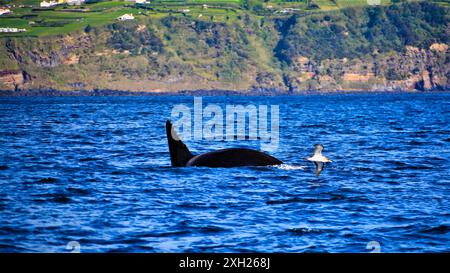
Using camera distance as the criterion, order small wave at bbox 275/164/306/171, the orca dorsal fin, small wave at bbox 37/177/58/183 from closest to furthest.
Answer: small wave at bbox 37/177/58/183, the orca dorsal fin, small wave at bbox 275/164/306/171

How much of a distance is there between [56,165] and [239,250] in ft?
64.1

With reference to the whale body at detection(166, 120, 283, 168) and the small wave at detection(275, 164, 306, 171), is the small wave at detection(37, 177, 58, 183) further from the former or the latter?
the small wave at detection(275, 164, 306, 171)

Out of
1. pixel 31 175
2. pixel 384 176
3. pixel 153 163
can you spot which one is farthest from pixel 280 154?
pixel 31 175

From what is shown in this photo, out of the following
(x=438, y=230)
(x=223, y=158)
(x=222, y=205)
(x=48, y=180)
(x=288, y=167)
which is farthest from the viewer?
(x=288, y=167)

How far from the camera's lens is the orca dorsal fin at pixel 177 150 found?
28.1 m

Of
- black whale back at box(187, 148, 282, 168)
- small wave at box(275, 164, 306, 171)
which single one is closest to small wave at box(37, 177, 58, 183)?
black whale back at box(187, 148, 282, 168)

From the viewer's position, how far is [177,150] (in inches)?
1158

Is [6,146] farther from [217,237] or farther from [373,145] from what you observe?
[217,237]

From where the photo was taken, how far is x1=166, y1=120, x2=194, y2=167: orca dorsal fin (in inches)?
1104

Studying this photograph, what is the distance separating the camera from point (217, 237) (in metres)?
17.5

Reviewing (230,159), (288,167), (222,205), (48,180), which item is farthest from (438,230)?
(48,180)

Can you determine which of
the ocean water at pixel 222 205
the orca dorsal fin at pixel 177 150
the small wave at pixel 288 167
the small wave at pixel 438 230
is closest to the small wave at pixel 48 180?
the ocean water at pixel 222 205

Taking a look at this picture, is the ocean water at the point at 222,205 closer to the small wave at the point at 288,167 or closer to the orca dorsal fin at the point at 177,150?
the small wave at the point at 288,167

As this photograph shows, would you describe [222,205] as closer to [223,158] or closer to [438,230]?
[438,230]
